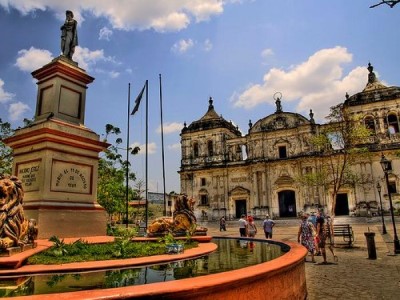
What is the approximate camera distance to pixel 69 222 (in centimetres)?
644

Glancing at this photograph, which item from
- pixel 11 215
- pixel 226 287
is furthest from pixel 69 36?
pixel 226 287

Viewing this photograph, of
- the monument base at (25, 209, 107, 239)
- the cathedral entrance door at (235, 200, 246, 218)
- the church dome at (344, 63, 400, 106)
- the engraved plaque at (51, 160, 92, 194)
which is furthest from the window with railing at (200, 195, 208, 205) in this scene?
the engraved plaque at (51, 160, 92, 194)

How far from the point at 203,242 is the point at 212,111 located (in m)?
32.4

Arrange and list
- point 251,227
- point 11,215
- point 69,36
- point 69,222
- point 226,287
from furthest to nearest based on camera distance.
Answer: point 251,227
point 69,36
point 69,222
point 11,215
point 226,287

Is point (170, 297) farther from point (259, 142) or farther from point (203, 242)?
point (259, 142)

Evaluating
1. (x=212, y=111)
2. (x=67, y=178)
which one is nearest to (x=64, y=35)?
(x=67, y=178)

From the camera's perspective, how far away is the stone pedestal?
6285 mm

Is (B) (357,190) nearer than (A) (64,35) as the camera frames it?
No

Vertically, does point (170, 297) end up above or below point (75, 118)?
below

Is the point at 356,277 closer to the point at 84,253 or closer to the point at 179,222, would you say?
the point at 179,222

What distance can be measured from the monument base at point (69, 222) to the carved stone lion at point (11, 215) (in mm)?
1746

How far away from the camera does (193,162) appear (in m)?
36.2

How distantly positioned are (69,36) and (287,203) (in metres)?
28.9

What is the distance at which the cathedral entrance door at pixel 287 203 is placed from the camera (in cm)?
3189
